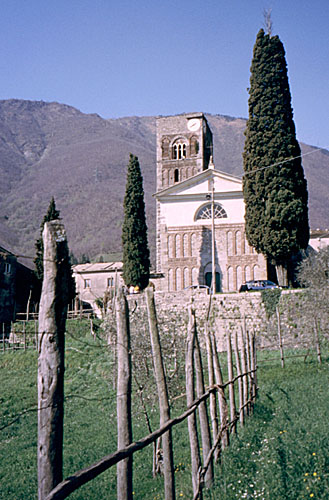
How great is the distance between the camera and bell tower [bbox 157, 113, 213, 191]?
50875mm

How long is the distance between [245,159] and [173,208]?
468 inches

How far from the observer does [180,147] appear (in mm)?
52062

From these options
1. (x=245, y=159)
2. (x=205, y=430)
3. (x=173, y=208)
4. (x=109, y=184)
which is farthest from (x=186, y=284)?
(x=109, y=184)

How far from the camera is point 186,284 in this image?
39250 millimetres

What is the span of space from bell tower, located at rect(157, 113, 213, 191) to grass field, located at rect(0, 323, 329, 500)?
33.1 meters

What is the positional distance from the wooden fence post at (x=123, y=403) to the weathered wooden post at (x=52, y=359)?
1.42 metres

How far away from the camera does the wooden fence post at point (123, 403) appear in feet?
14.8

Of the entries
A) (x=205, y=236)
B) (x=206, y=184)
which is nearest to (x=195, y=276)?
(x=205, y=236)

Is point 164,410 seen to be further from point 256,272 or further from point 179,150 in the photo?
point 179,150

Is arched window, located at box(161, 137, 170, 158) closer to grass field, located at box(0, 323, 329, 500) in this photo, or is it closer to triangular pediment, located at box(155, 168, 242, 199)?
triangular pediment, located at box(155, 168, 242, 199)

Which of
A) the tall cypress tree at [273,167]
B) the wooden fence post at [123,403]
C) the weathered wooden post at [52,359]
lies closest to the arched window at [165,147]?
the tall cypress tree at [273,167]

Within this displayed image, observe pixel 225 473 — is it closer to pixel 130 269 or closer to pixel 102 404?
pixel 102 404

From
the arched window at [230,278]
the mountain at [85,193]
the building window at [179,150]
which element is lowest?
the arched window at [230,278]

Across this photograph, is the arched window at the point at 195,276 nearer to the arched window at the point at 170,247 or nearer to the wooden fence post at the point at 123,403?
the arched window at the point at 170,247
